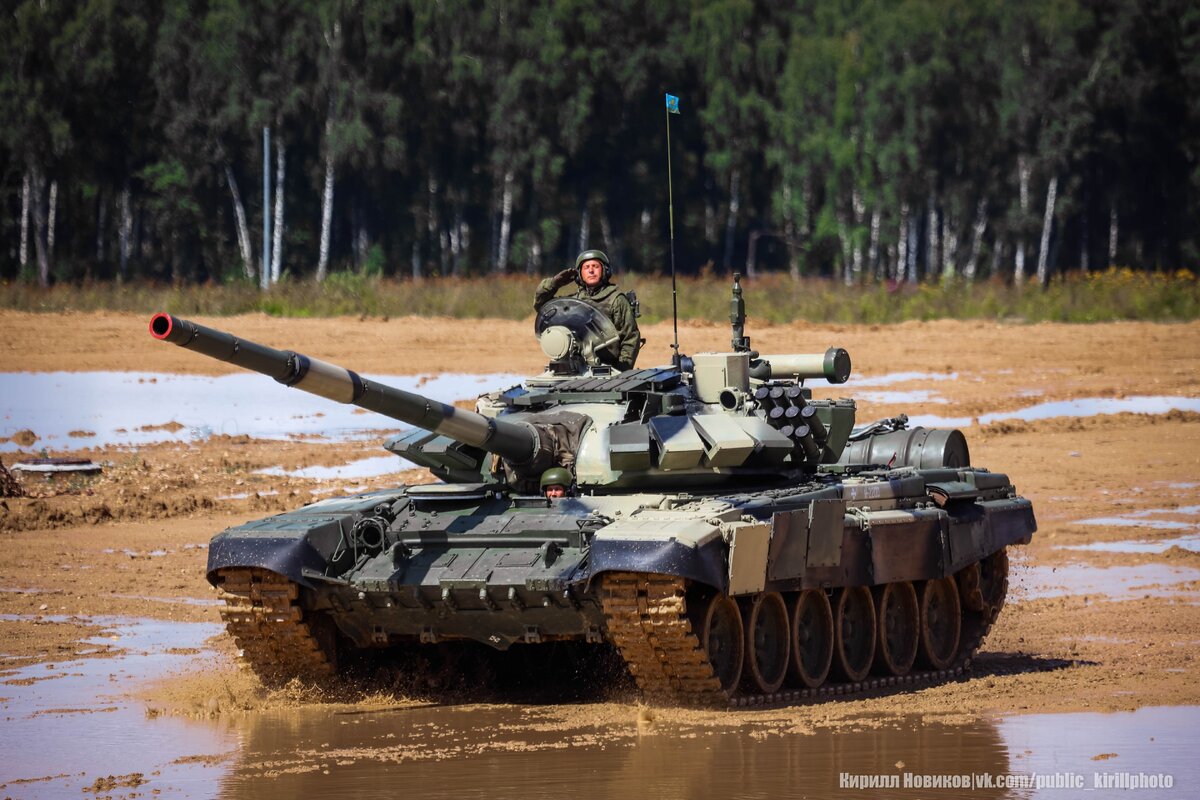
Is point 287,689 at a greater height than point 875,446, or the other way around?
point 875,446

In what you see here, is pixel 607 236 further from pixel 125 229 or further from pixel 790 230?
pixel 125 229

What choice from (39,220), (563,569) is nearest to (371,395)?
(563,569)

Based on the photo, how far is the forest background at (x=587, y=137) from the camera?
5422cm

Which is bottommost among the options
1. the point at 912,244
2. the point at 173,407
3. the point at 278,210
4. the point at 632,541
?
the point at 173,407

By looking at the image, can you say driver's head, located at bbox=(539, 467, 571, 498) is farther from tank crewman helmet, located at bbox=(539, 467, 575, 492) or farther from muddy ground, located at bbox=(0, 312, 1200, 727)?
muddy ground, located at bbox=(0, 312, 1200, 727)

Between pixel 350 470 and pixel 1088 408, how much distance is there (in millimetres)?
10694

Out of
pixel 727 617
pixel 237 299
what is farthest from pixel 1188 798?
pixel 237 299

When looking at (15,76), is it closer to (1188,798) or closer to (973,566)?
(973,566)

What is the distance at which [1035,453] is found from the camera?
25.8 m

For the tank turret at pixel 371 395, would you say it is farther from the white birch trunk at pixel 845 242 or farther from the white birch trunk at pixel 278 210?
the white birch trunk at pixel 845 242

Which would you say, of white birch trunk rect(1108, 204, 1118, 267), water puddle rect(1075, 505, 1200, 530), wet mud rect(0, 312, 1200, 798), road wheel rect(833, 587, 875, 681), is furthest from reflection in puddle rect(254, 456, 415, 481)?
white birch trunk rect(1108, 204, 1118, 267)

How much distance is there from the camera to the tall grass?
37125 mm

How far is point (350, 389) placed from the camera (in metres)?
12.1

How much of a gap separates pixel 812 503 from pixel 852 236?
1745 inches
